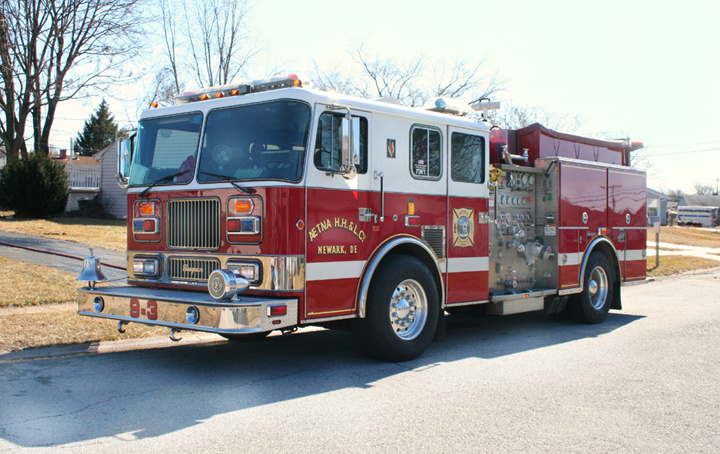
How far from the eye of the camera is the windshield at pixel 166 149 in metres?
6.74

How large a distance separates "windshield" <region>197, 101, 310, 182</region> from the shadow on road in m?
1.89

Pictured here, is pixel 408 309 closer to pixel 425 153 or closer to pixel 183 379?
pixel 425 153

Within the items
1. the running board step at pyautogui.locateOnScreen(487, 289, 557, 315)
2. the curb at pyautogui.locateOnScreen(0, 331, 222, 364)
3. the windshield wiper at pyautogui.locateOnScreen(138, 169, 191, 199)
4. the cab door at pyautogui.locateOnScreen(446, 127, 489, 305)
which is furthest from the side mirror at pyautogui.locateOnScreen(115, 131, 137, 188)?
the running board step at pyautogui.locateOnScreen(487, 289, 557, 315)

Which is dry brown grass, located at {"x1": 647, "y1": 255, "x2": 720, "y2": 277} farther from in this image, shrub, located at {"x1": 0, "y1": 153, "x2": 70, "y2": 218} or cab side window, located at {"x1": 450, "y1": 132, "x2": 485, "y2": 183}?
shrub, located at {"x1": 0, "y1": 153, "x2": 70, "y2": 218}

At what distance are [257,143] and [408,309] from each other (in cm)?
236

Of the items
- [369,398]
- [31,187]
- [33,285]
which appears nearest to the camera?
[369,398]

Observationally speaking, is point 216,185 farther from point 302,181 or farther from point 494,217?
point 494,217

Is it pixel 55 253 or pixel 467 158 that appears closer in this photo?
pixel 467 158

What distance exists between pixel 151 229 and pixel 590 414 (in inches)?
178

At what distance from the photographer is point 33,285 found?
10.4 m

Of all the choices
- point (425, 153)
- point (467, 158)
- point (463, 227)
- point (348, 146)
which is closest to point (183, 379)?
point (348, 146)

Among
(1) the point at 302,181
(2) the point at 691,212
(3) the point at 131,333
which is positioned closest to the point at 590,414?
(1) the point at 302,181

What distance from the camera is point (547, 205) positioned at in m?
9.42

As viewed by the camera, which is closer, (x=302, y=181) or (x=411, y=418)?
(x=411, y=418)
